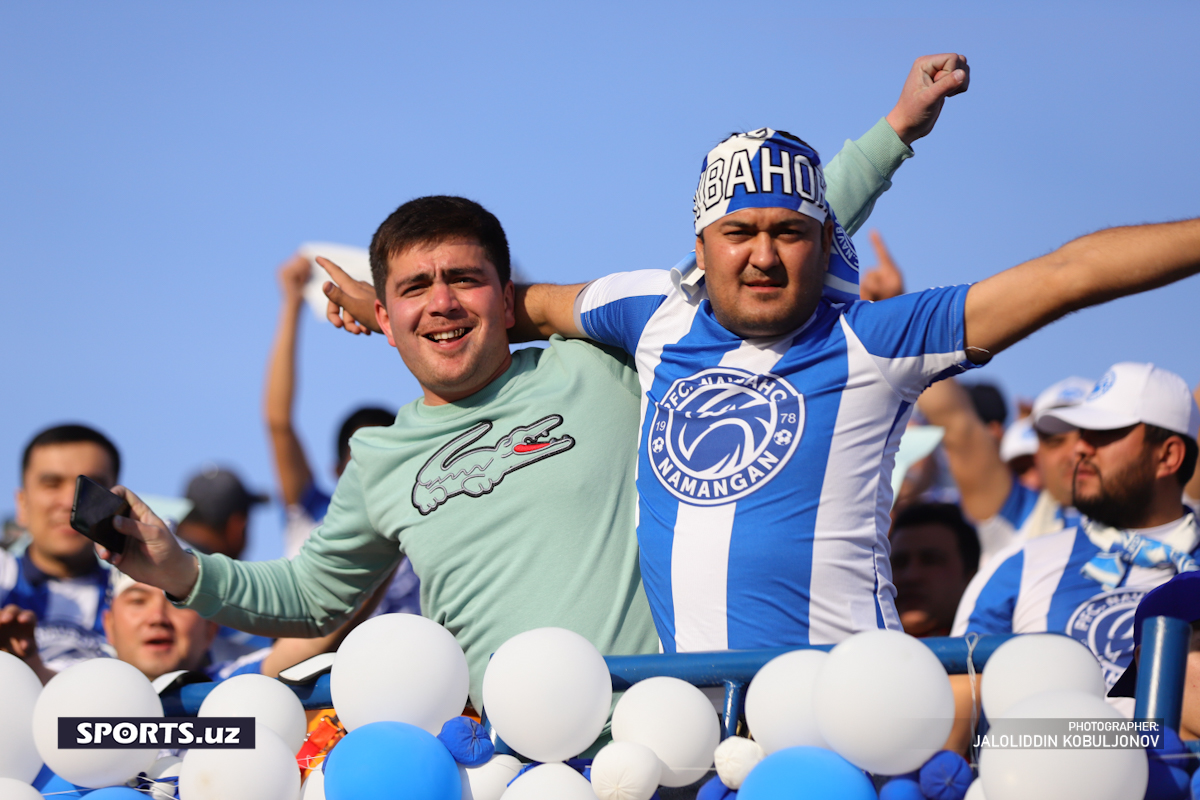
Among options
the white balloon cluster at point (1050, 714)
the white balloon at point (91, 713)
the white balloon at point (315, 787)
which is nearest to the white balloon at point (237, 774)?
the white balloon at point (315, 787)

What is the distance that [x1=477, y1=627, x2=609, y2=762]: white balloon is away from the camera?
2.29 m

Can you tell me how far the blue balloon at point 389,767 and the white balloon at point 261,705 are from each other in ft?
1.07

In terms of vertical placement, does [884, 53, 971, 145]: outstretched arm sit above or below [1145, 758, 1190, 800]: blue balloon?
above

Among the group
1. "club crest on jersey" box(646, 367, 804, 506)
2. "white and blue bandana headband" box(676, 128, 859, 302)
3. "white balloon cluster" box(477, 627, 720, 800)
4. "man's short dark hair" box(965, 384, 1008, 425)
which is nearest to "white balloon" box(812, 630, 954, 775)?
"white balloon cluster" box(477, 627, 720, 800)

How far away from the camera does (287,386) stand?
622 centimetres

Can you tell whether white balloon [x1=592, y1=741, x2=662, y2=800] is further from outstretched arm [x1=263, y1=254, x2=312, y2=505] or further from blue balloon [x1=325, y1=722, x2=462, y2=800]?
outstretched arm [x1=263, y1=254, x2=312, y2=505]

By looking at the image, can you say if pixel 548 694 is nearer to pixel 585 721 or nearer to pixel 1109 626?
pixel 585 721

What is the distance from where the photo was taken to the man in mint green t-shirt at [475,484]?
3031mm

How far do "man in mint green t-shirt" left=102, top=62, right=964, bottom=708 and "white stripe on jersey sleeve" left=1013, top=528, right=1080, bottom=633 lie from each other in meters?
1.77

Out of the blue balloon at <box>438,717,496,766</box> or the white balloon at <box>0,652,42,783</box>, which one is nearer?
the blue balloon at <box>438,717,496,766</box>

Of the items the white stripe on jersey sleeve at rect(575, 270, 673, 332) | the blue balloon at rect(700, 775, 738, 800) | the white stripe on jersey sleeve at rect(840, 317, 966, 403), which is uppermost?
the white stripe on jersey sleeve at rect(575, 270, 673, 332)

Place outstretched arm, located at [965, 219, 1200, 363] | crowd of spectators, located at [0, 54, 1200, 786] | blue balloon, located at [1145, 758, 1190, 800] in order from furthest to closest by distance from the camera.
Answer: crowd of spectators, located at [0, 54, 1200, 786] → outstretched arm, located at [965, 219, 1200, 363] → blue balloon, located at [1145, 758, 1190, 800]

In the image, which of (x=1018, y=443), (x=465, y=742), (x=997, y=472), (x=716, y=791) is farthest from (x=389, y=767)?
(x=1018, y=443)

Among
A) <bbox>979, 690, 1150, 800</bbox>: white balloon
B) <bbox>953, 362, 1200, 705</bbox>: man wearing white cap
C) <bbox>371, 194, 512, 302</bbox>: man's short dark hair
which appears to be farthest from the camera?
<bbox>953, 362, 1200, 705</bbox>: man wearing white cap
